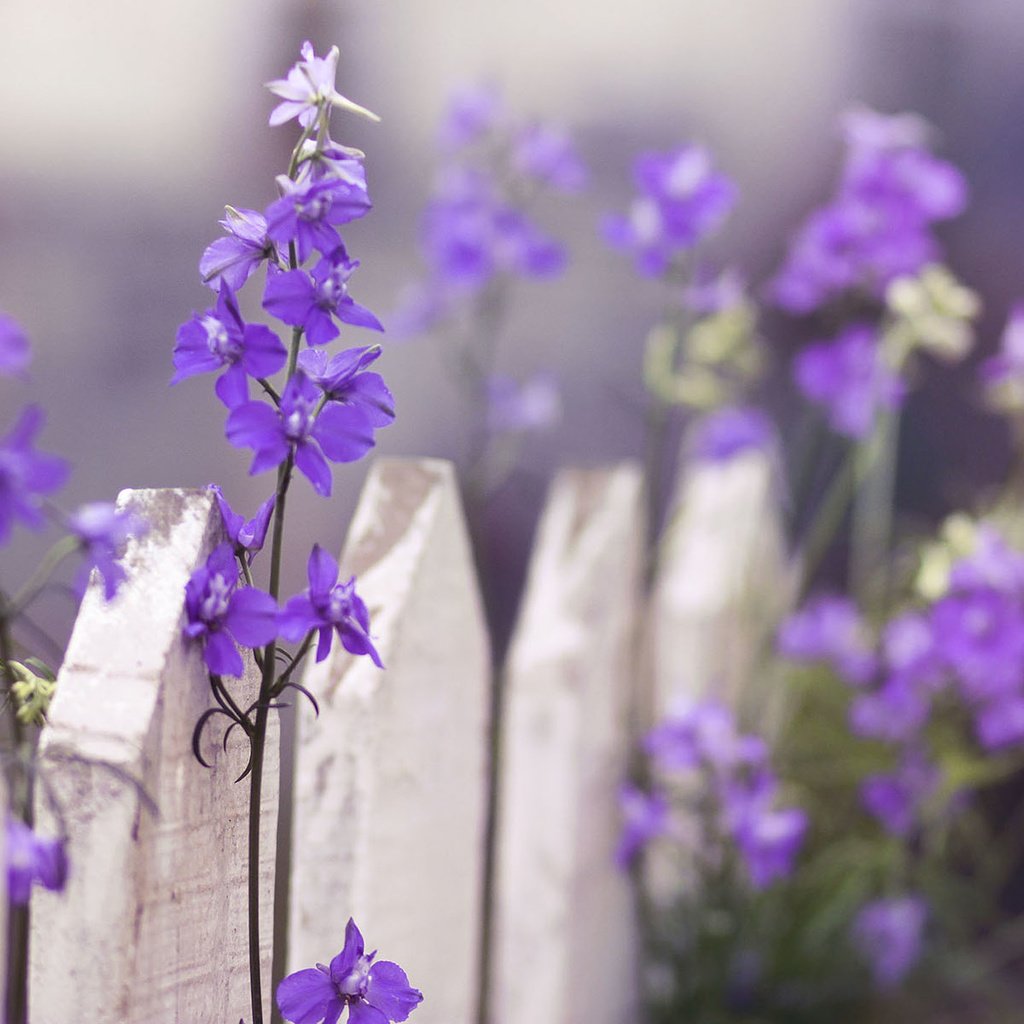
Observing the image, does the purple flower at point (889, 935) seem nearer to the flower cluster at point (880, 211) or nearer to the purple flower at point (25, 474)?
the flower cluster at point (880, 211)

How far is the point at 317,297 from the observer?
660 mm

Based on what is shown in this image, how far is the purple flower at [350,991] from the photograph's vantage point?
70 cm

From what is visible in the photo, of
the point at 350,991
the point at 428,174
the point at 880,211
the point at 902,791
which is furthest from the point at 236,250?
the point at 428,174

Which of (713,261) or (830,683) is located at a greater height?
(713,261)

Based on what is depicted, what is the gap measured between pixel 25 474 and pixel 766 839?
133cm

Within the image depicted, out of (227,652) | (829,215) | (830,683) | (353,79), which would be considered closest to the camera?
(227,652)

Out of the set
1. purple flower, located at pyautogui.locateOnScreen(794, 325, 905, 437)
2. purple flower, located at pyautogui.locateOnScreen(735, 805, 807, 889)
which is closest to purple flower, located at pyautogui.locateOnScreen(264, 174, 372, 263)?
purple flower, located at pyautogui.locateOnScreen(735, 805, 807, 889)

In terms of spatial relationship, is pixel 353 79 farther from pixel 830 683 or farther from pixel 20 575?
pixel 830 683

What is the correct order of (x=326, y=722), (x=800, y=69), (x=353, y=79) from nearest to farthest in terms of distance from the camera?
(x=326, y=722) < (x=800, y=69) < (x=353, y=79)

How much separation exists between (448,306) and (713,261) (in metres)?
2.74

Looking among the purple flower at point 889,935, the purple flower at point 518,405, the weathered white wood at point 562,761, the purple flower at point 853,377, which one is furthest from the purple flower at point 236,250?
the purple flower at point 889,935

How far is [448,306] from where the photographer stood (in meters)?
1.92

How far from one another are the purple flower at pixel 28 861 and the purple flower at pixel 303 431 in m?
0.19

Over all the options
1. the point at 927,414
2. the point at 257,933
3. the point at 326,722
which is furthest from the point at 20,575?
the point at 257,933
